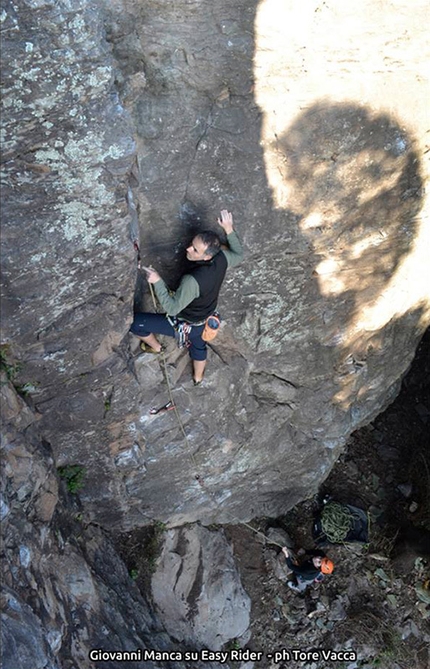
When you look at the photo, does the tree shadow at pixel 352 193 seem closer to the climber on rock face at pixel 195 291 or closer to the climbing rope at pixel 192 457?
the climber on rock face at pixel 195 291

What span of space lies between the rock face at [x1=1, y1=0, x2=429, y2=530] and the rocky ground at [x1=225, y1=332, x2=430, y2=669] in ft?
6.23

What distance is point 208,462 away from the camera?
6859 mm

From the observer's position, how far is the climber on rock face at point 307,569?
8039 mm

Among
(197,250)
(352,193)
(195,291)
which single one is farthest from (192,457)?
(352,193)

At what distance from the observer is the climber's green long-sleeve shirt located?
4.90 metres

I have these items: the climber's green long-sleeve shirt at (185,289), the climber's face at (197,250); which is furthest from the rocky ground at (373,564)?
the climber's face at (197,250)

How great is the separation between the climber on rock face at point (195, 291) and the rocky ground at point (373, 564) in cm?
400

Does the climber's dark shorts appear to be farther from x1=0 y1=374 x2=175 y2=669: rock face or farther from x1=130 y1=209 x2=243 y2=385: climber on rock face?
x1=0 y1=374 x2=175 y2=669: rock face

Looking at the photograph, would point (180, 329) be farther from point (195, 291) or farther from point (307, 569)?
point (307, 569)

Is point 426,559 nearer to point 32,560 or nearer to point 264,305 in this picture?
point 264,305

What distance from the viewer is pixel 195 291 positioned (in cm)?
499

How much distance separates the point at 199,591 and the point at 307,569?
64.6 inches

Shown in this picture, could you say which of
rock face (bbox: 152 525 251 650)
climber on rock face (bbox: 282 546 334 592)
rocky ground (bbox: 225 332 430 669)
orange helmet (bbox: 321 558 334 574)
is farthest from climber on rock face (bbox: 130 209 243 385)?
orange helmet (bbox: 321 558 334 574)

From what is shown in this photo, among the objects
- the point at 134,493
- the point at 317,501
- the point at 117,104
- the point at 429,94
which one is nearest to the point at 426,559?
the point at 317,501
